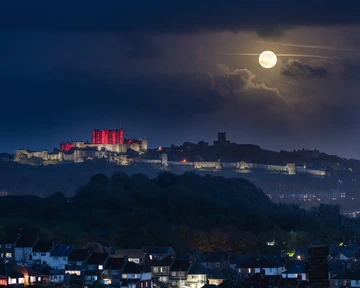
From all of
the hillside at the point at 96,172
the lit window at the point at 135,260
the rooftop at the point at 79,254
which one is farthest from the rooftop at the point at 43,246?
the hillside at the point at 96,172

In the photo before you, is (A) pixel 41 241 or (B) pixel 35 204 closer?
(A) pixel 41 241

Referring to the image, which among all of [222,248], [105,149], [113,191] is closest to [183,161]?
[105,149]

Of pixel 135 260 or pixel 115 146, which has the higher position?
pixel 115 146

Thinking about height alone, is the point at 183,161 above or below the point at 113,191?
above

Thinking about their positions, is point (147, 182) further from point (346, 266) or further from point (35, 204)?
point (346, 266)

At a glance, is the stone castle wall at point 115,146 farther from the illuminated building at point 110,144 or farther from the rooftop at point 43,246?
the rooftop at point 43,246

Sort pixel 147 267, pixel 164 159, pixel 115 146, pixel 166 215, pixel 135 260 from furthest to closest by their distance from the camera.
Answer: pixel 115 146 → pixel 164 159 → pixel 166 215 → pixel 135 260 → pixel 147 267

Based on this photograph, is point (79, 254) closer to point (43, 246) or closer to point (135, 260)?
point (135, 260)

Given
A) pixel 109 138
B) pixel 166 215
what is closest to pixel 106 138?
pixel 109 138
